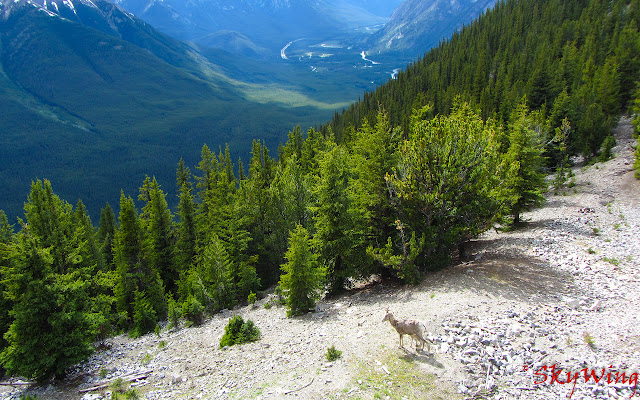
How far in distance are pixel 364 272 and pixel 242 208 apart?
19614mm

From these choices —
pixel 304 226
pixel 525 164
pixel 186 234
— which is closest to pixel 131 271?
pixel 186 234

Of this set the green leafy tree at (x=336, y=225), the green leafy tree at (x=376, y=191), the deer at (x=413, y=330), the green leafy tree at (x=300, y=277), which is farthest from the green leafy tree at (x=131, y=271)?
the deer at (x=413, y=330)

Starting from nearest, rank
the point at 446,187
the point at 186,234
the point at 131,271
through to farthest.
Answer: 1. the point at 446,187
2. the point at 131,271
3. the point at 186,234

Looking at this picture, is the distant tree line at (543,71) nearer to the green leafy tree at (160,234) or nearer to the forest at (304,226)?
the forest at (304,226)

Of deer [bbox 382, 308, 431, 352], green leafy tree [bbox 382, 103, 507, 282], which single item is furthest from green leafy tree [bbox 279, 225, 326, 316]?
deer [bbox 382, 308, 431, 352]

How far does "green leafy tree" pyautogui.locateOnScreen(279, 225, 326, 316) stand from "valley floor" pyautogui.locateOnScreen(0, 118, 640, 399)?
1.07 m

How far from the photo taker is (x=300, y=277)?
69.3 ft

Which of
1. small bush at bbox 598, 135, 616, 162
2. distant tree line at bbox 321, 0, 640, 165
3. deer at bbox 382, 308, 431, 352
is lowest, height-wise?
deer at bbox 382, 308, 431, 352

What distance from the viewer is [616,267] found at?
17.5m

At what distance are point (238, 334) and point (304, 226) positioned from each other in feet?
59.6

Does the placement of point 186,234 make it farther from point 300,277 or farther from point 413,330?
point 413,330

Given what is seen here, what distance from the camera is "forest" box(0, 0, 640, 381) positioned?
1922 centimetres

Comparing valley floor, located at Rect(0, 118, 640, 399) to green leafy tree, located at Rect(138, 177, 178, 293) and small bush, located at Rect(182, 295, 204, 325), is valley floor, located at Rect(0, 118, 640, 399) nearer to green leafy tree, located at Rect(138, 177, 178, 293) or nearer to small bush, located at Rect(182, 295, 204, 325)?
A: small bush, located at Rect(182, 295, 204, 325)

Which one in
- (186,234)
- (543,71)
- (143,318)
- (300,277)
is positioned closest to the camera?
(300,277)
